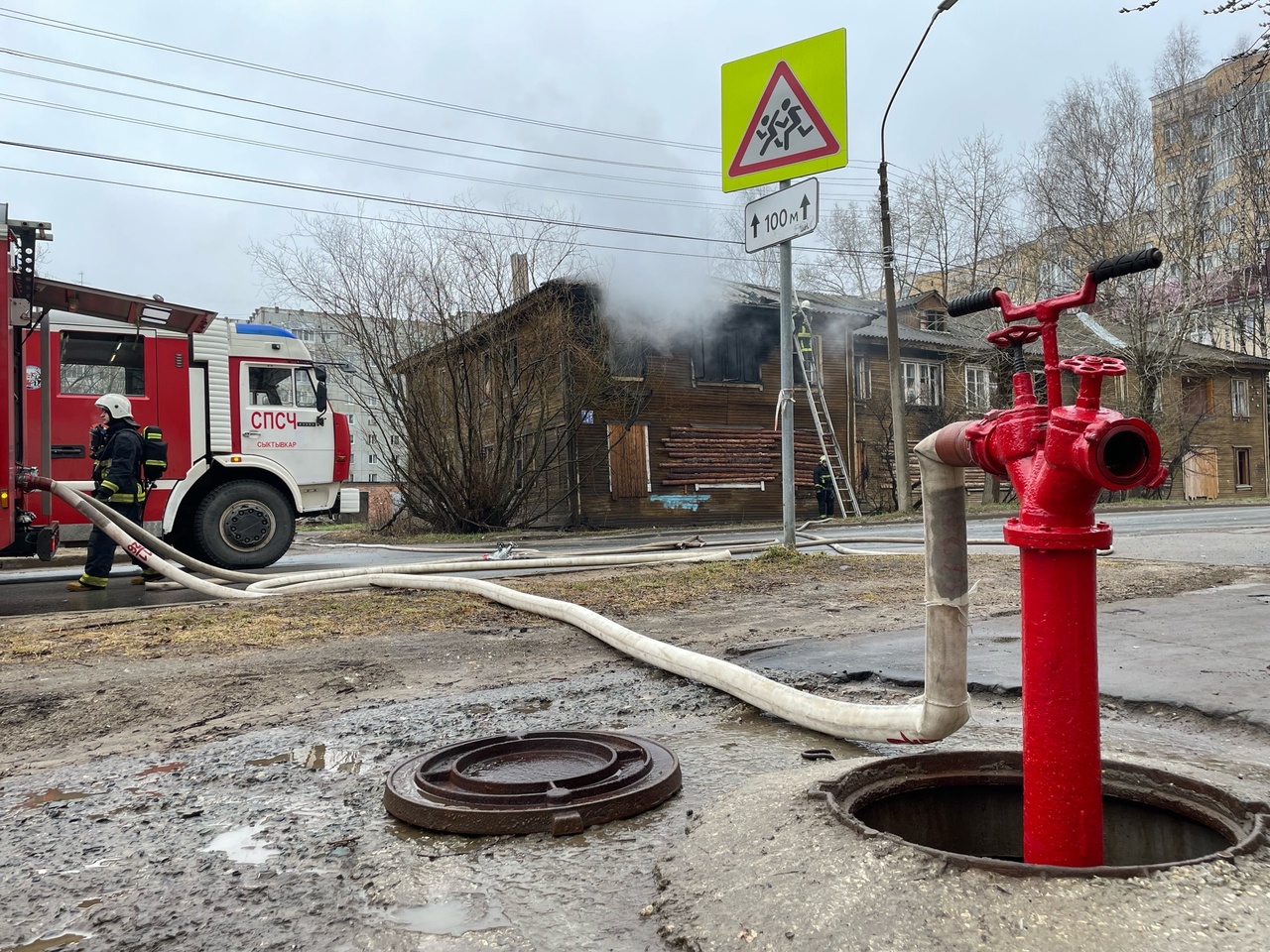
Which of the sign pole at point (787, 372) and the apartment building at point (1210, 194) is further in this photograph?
the apartment building at point (1210, 194)

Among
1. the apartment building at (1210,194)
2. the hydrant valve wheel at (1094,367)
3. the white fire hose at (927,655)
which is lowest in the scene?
the white fire hose at (927,655)

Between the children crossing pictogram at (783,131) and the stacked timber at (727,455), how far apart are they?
16.9m

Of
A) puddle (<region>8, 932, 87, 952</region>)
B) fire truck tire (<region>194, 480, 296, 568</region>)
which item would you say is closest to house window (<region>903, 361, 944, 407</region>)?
fire truck tire (<region>194, 480, 296, 568</region>)

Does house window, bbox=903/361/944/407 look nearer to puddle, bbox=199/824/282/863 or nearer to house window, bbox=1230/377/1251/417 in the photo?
house window, bbox=1230/377/1251/417

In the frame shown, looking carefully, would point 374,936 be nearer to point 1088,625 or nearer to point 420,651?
point 1088,625

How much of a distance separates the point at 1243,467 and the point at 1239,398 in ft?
9.41

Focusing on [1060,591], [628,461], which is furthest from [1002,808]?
[628,461]

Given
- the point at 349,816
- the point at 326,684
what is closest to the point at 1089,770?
the point at 349,816

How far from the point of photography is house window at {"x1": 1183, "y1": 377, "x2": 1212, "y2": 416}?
35.5 m

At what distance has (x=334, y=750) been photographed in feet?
9.97

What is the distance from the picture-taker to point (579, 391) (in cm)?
2098

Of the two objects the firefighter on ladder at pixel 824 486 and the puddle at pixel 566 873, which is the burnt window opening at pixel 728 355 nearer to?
the firefighter on ladder at pixel 824 486

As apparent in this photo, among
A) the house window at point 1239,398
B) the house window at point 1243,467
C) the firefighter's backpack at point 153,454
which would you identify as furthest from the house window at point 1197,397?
the firefighter's backpack at point 153,454

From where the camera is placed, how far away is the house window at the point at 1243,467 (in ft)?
123
